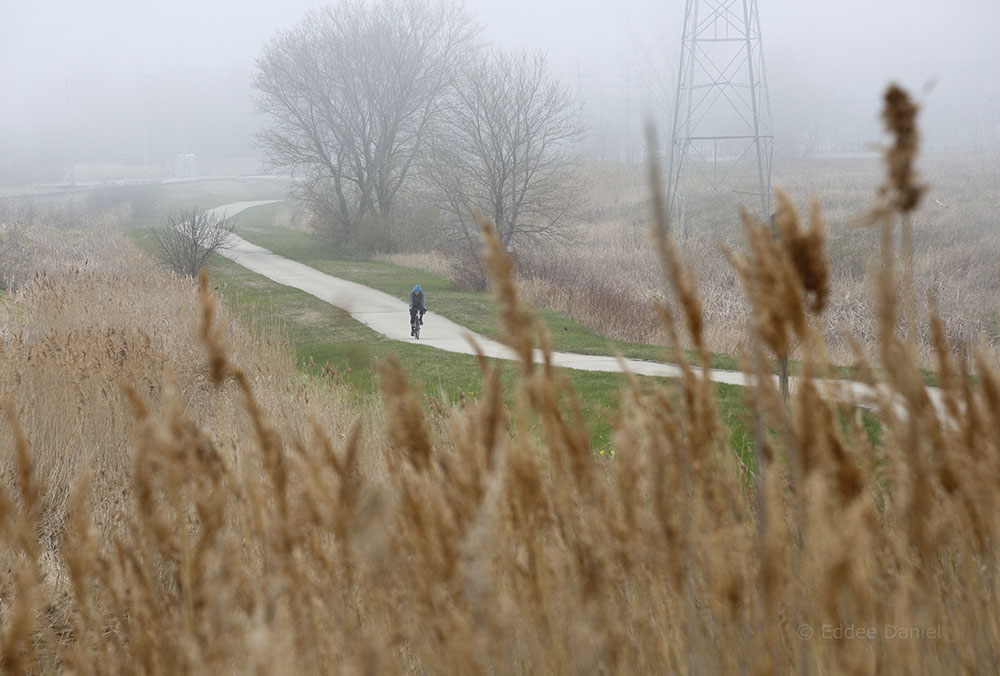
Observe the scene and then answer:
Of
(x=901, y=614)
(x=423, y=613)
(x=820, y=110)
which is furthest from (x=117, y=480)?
(x=820, y=110)

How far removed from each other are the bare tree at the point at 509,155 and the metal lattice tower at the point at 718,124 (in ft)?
11.2

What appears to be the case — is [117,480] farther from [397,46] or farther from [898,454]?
[397,46]

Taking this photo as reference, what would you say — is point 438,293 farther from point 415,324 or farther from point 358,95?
point 358,95

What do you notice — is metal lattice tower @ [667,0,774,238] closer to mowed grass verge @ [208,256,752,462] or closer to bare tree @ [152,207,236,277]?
mowed grass verge @ [208,256,752,462]

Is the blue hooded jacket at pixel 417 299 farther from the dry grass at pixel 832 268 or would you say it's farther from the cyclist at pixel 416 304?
the dry grass at pixel 832 268

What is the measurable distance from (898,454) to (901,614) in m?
0.68

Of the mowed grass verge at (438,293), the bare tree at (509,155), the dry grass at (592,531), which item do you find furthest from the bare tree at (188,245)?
the dry grass at (592,531)

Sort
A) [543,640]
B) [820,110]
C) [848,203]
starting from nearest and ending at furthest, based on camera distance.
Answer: [543,640], [848,203], [820,110]

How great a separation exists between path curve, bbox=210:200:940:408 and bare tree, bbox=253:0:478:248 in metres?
5.03

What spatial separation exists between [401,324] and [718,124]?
81145mm

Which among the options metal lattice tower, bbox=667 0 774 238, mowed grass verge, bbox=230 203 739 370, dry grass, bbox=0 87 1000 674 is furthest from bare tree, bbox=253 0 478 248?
dry grass, bbox=0 87 1000 674

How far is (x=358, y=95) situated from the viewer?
1479 inches

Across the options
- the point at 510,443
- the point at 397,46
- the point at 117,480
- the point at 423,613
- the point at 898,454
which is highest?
the point at 397,46

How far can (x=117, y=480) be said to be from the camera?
15.5 feet
